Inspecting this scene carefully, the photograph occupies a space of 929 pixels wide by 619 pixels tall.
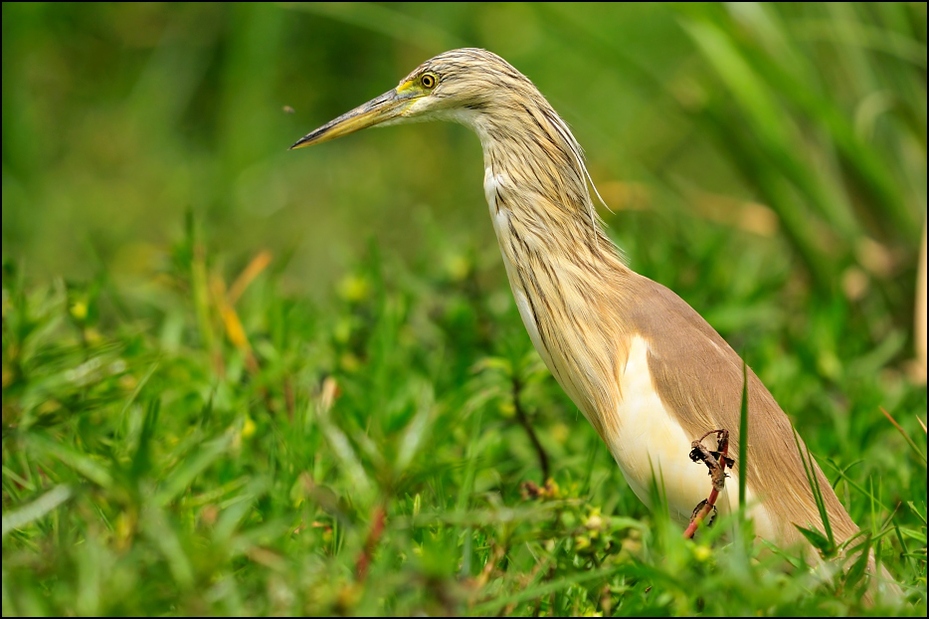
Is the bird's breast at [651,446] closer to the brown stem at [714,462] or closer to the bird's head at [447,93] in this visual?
the brown stem at [714,462]

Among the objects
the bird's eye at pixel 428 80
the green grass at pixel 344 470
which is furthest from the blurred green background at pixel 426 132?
the bird's eye at pixel 428 80

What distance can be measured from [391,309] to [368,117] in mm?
745

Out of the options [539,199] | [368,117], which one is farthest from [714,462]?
[368,117]

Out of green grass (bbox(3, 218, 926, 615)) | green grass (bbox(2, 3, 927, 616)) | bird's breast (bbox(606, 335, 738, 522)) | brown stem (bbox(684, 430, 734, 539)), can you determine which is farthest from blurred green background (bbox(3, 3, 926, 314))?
brown stem (bbox(684, 430, 734, 539))

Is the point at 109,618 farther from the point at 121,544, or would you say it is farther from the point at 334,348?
the point at 334,348

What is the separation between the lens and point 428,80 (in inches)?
89.4

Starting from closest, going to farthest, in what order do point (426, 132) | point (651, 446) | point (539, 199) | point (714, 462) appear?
point (714, 462) → point (651, 446) → point (539, 199) → point (426, 132)

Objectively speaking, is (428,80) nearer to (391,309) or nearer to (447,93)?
(447,93)

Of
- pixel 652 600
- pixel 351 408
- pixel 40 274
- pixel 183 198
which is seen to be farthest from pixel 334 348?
pixel 183 198

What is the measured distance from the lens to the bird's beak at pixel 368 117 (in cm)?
231

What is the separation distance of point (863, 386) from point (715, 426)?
1.17 m

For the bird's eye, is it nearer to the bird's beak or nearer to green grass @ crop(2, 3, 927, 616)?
the bird's beak

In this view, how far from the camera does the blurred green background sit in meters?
3.40

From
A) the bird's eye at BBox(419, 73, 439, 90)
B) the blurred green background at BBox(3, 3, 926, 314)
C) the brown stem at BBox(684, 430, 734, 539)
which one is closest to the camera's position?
the brown stem at BBox(684, 430, 734, 539)
